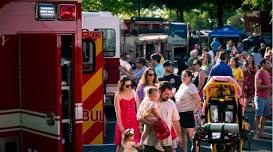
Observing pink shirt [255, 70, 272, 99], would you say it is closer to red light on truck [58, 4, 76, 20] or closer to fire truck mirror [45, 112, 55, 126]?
red light on truck [58, 4, 76, 20]

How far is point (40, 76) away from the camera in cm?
773

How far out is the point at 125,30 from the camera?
93.3ft

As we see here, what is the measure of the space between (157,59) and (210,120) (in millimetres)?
3687

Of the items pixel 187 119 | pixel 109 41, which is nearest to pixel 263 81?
pixel 187 119

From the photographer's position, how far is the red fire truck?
A: 25.1 ft

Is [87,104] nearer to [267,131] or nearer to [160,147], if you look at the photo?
[160,147]

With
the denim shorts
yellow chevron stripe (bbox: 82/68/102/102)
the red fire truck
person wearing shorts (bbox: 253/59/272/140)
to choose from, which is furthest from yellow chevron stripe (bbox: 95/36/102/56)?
the red fire truck

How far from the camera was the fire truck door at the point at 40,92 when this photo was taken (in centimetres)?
761

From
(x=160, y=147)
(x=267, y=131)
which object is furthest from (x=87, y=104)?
(x=267, y=131)

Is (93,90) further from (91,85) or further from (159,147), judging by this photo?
(159,147)

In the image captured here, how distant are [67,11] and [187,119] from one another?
453cm

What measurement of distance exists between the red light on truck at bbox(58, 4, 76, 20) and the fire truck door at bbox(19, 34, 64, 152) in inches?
12.1

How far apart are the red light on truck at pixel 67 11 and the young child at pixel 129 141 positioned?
249 cm

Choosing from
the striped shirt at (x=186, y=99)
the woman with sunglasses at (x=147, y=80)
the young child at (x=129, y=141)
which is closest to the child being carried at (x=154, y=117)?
the young child at (x=129, y=141)
